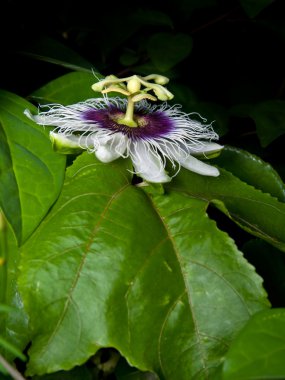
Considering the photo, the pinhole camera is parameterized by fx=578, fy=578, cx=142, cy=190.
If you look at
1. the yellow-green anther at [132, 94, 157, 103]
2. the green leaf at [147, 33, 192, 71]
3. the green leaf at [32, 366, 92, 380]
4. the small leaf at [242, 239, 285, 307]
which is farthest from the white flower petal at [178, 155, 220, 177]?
the green leaf at [147, 33, 192, 71]

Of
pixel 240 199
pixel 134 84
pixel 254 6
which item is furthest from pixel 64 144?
pixel 254 6

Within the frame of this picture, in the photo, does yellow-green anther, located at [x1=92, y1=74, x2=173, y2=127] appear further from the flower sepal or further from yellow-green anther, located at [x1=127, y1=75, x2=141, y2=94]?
the flower sepal

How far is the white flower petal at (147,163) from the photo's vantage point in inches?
34.5

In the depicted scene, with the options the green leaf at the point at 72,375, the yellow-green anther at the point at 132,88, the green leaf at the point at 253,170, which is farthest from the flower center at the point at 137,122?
the green leaf at the point at 72,375

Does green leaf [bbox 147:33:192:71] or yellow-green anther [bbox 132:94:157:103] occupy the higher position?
yellow-green anther [bbox 132:94:157:103]

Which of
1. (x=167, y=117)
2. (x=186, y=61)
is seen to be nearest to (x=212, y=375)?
(x=167, y=117)

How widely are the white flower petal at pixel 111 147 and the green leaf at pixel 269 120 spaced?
1.48ft

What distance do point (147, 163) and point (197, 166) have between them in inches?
3.2

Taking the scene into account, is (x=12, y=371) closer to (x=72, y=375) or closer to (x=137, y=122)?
(x=72, y=375)

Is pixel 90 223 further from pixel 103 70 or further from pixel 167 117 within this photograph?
pixel 103 70

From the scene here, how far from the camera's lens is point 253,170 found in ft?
3.62

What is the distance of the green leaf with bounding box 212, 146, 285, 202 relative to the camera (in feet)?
3.54

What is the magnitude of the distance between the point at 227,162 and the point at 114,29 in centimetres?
64

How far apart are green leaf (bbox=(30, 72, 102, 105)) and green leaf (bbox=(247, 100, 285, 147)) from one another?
41 cm
